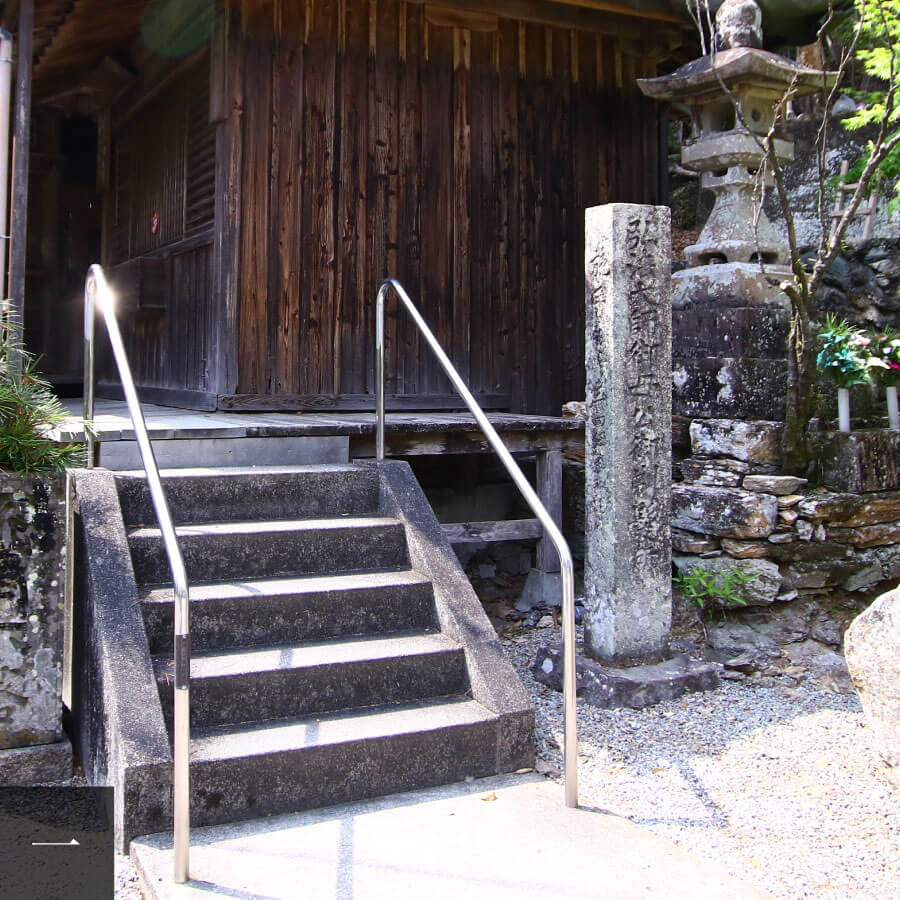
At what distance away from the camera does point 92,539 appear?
3717 millimetres

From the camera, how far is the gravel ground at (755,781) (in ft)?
10.1

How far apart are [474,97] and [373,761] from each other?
523 centimetres

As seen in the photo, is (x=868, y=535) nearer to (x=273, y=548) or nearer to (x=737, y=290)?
(x=737, y=290)

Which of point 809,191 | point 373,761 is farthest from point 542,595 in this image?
point 809,191

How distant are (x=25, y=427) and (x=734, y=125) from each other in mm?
4565

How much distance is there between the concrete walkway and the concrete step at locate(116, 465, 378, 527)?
61.3 inches

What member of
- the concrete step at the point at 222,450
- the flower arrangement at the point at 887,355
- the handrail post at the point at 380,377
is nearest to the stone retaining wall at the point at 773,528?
the flower arrangement at the point at 887,355

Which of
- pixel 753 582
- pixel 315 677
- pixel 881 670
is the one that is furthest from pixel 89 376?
pixel 753 582

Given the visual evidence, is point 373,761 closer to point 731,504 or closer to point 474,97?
point 731,504

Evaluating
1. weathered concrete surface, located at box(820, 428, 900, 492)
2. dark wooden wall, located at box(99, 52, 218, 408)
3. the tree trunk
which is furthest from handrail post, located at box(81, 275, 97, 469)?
weathered concrete surface, located at box(820, 428, 900, 492)

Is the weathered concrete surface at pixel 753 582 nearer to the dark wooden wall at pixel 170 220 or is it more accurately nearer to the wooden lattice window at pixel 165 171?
the dark wooden wall at pixel 170 220

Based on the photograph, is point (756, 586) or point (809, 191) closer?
point (756, 586)

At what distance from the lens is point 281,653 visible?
369cm

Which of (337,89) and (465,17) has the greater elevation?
(465,17)
